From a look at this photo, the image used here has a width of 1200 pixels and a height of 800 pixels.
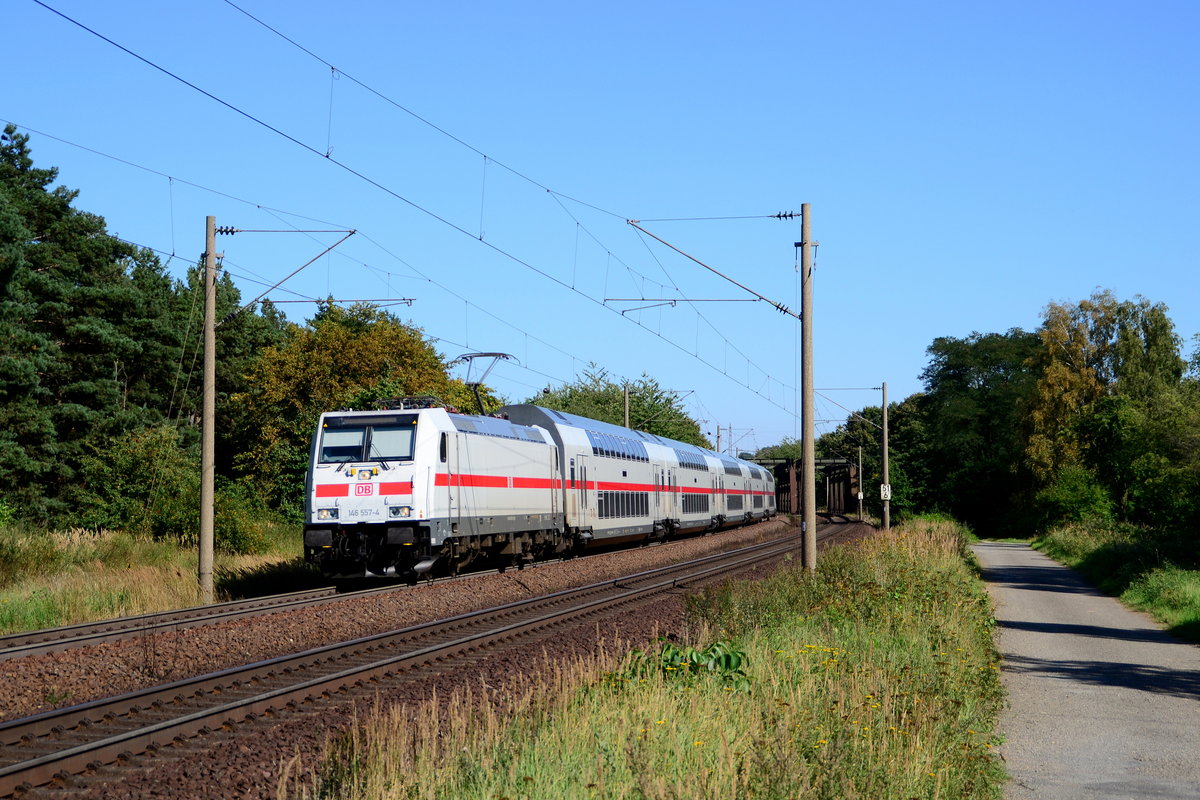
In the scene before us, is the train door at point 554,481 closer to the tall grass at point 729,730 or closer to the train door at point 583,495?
the train door at point 583,495

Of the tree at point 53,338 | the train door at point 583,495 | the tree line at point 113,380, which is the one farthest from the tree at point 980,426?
the tree at point 53,338

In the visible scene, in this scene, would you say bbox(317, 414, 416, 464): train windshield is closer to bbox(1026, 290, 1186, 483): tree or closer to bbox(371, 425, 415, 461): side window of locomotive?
bbox(371, 425, 415, 461): side window of locomotive

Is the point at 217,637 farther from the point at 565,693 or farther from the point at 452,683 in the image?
the point at 565,693

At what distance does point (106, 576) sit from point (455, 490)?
6.46m

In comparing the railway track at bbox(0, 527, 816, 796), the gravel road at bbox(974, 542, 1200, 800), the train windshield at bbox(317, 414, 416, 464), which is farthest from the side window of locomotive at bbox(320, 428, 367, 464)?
the gravel road at bbox(974, 542, 1200, 800)

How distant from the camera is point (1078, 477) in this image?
179 ft

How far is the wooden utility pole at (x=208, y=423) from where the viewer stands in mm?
20406

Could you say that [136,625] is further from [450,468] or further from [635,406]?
[635,406]

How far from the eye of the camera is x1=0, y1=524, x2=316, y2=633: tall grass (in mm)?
18125

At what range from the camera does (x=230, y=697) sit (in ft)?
35.9

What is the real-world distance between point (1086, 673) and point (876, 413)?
105756 millimetres

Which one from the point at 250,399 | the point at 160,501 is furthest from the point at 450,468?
the point at 250,399

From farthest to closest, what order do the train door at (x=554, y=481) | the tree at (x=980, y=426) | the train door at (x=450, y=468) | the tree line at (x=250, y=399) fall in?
the tree at (x=980, y=426) < the tree line at (x=250, y=399) < the train door at (x=554, y=481) < the train door at (x=450, y=468)

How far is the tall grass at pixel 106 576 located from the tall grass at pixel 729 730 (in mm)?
9924
